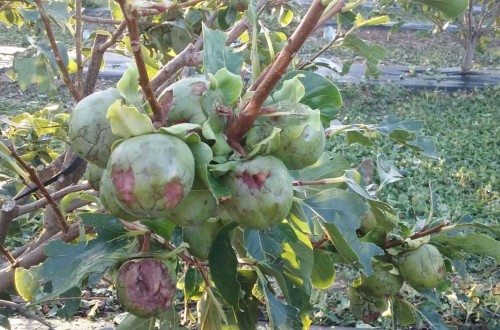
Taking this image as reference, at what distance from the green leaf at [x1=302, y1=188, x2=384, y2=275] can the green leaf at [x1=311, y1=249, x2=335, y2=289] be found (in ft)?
0.79

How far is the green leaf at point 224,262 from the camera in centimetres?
108

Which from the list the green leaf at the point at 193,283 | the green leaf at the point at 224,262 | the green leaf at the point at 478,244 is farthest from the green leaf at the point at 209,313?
the green leaf at the point at 478,244

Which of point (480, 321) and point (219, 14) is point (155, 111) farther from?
point (480, 321)

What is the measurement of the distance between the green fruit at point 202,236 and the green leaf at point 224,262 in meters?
0.03

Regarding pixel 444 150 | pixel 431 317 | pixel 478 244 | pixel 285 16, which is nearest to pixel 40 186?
pixel 478 244

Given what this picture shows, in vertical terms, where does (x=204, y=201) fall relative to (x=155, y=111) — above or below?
below

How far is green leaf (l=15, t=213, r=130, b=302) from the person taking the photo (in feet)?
3.32

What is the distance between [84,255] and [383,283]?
743mm

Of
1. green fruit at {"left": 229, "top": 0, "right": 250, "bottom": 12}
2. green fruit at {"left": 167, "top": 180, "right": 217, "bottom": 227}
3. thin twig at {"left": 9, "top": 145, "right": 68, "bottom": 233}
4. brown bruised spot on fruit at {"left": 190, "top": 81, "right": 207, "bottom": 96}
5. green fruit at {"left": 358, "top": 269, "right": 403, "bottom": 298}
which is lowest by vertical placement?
green fruit at {"left": 358, "top": 269, "right": 403, "bottom": 298}

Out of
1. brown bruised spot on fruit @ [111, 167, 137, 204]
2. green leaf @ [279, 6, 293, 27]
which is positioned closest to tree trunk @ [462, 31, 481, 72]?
green leaf @ [279, 6, 293, 27]

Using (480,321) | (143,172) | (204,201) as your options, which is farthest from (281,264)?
(480,321)

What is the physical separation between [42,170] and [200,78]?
107cm

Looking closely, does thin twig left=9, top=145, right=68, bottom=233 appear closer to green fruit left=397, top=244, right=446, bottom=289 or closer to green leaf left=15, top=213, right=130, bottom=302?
green leaf left=15, top=213, right=130, bottom=302

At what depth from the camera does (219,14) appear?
1.88 metres
